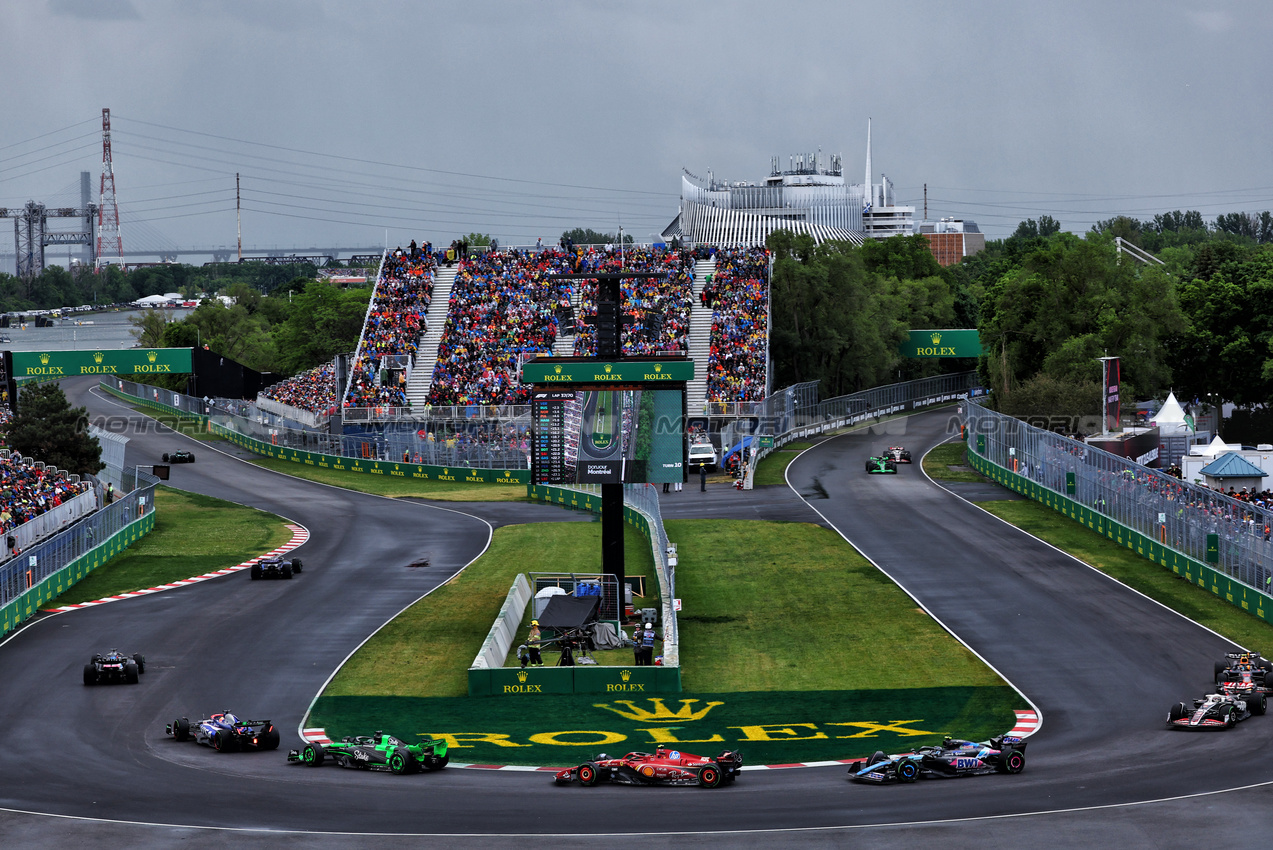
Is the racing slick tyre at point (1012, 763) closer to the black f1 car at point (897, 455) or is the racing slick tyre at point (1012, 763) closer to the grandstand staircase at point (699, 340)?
the black f1 car at point (897, 455)

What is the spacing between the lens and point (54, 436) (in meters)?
63.3

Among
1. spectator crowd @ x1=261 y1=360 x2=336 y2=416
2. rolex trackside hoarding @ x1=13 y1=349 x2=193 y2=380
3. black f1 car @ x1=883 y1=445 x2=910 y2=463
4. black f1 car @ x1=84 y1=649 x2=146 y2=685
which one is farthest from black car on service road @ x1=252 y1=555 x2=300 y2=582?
rolex trackside hoarding @ x1=13 y1=349 x2=193 y2=380

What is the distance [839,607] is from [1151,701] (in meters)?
12.9

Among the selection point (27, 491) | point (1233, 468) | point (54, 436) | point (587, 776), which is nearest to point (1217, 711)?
point (587, 776)

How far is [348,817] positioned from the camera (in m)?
25.4

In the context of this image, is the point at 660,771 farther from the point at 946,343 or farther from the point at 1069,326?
the point at 946,343

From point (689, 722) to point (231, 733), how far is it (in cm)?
982

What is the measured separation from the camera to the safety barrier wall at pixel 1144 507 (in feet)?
141

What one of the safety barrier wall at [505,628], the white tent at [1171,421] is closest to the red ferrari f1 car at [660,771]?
the safety barrier wall at [505,628]

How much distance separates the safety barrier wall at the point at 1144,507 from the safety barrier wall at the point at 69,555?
3576 centimetres

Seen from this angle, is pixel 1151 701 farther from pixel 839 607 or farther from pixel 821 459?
pixel 821 459

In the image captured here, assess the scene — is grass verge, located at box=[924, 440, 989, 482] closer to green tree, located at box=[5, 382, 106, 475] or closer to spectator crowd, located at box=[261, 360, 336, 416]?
spectator crowd, located at box=[261, 360, 336, 416]

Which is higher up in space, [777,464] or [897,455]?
[897,455]

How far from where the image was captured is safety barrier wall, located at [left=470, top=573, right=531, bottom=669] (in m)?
36.6
